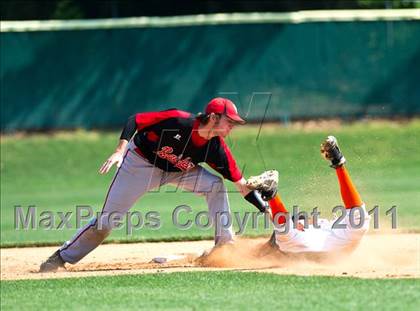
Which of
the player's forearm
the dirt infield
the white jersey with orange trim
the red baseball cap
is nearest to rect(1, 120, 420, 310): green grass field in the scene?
the dirt infield

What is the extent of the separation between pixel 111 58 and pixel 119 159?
1307 cm

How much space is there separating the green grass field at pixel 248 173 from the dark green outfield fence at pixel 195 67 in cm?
61

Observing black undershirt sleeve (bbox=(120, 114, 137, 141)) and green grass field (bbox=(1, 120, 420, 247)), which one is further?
green grass field (bbox=(1, 120, 420, 247))

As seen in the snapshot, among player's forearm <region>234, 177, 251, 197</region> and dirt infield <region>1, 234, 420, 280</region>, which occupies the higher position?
player's forearm <region>234, 177, 251, 197</region>

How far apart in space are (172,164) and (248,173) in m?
8.58

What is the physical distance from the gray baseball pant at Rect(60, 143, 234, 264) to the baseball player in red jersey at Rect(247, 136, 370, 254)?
0.49m

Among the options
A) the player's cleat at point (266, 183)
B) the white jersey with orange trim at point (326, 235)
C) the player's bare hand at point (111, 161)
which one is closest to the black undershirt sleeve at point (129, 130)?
the player's bare hand at point (111, 161)

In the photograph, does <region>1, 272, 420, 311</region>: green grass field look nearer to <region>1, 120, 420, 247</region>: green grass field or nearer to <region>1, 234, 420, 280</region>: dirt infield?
<region>1, 234, 420, 280</region>: dirt infield

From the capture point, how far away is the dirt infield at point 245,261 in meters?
8.05

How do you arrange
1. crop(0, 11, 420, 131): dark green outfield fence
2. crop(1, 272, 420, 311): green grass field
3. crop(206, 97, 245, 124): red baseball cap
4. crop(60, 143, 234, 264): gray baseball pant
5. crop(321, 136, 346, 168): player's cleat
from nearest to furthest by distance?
crop(1, 272, 420, 311): green grass field
crop(206, 97, 245, 124): red baseball cap
crop(321, 136, 346, 168): player's cleat
crop(60, 143, 234, 264): gray baseball pant
crop(0, 11, 420, 131): dark green outfield fence

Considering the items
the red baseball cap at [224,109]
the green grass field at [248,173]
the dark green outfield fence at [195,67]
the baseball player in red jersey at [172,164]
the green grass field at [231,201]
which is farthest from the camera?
the dark green outfield fence at [195,67]

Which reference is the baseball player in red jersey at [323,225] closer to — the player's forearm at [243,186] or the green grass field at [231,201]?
the player's forearm at [243,186]

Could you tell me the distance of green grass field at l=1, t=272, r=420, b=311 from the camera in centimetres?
629

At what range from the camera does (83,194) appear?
1561 centimetres
